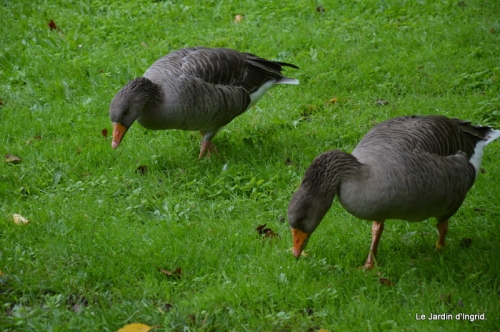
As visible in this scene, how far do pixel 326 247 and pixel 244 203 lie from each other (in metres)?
1.07

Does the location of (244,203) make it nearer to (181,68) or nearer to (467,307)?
(181,68)

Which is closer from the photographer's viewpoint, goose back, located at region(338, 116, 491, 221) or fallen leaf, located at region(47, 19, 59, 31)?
goose back, located at region(338, 116, 491, 221)

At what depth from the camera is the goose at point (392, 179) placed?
14.4 feet

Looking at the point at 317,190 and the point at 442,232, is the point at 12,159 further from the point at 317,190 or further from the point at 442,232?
the point at 442,232

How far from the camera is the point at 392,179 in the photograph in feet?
14.5

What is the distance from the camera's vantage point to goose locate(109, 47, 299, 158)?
6160 mm

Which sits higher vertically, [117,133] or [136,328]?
[117,133]

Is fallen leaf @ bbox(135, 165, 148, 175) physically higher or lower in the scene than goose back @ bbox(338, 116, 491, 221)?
lower

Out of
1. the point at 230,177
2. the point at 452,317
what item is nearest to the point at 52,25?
the point at 230,177

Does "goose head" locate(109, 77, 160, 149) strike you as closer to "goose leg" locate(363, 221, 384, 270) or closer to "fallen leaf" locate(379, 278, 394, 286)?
"goose leg" locate(363, 221, 384, 270)

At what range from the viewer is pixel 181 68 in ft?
22.0

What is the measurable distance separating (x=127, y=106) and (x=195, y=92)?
0.73m

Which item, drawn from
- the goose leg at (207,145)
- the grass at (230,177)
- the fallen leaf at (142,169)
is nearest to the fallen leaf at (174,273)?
the grass at (230,177)

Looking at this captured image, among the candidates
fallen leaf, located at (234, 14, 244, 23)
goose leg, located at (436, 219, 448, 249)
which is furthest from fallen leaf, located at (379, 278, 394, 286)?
fallen leaf, located at (234, 14, 244, 23)
